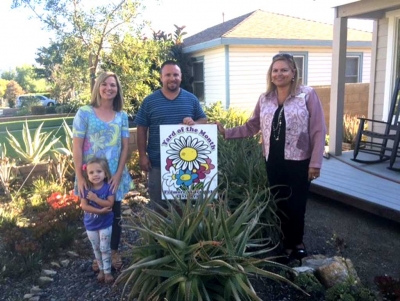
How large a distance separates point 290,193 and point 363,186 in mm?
2076

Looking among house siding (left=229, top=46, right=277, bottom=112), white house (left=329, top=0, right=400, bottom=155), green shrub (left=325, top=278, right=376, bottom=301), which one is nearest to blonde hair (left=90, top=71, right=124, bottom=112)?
green shrub (left=325, top=278, right=376, bottom=301)

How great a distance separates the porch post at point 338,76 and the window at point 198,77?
729 cm

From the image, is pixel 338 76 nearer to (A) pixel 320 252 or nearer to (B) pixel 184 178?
(A) pixel 320 252

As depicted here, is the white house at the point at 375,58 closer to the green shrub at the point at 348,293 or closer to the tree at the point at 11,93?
the green shrub at the point at 348,293

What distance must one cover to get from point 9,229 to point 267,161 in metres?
2.91

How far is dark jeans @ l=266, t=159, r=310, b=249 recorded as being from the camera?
3.28 m

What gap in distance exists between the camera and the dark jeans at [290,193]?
10.8ft

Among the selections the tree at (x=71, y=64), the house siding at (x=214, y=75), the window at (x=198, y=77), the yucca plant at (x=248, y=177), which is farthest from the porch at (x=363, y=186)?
the window at (x=198, y=77)

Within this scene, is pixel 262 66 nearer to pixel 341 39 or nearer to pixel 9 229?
pixel 341 39

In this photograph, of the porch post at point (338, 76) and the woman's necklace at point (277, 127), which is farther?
the porch post at point (338, 76)

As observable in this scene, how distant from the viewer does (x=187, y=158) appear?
11.2ft

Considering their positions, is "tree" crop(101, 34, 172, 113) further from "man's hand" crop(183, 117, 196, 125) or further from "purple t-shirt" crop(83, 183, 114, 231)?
"purple t-shirt" crop(83, 183, 114, 231)

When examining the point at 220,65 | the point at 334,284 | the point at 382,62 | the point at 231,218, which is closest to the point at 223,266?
the point at 231,218

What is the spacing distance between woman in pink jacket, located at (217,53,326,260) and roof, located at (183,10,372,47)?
8.76 metres
